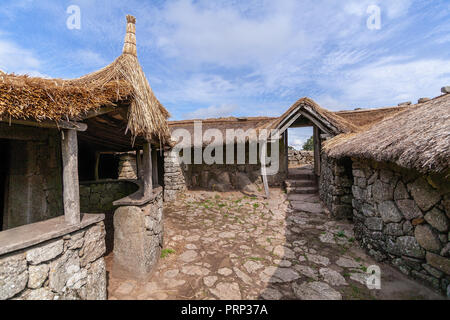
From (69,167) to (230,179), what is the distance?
7.65 metres

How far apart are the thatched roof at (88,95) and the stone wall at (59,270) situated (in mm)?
1392

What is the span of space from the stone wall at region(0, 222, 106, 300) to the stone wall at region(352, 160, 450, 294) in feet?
15.5

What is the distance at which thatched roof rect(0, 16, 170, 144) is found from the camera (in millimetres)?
1930

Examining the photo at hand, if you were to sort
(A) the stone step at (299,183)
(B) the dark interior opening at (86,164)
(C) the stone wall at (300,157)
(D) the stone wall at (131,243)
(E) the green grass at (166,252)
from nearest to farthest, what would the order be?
(D) the stone wall at (131,243) < (E) the green grass at (166,252) < (B) the dark interior opening at (86,164) < (A) the stone step at (299,183) < (C) the stone wall at (300,157)

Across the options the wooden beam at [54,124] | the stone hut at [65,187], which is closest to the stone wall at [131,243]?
the stone hut at [65,187]

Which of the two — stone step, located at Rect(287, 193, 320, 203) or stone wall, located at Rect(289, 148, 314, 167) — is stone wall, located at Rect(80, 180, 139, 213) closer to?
stone step, located at Rect(287, 193, 320, 203)

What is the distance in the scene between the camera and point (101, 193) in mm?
6973

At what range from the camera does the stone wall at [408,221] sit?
2.80 metres

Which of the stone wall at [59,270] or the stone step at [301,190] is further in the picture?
the stone step at [301,190]

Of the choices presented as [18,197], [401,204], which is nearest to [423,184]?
[401,204]

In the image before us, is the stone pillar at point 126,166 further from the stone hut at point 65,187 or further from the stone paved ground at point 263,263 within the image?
the stone hut at point 65,187

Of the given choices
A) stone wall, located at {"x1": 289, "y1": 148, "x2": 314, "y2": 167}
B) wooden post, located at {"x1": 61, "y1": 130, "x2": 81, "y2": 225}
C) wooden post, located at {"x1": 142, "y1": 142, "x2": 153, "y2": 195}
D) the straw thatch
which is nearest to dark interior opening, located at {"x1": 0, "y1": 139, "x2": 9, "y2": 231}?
wooden post, located at {"x1": 61, "y1": 130, "x2": 81, "y2": 225}

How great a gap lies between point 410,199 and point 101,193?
8.22m
